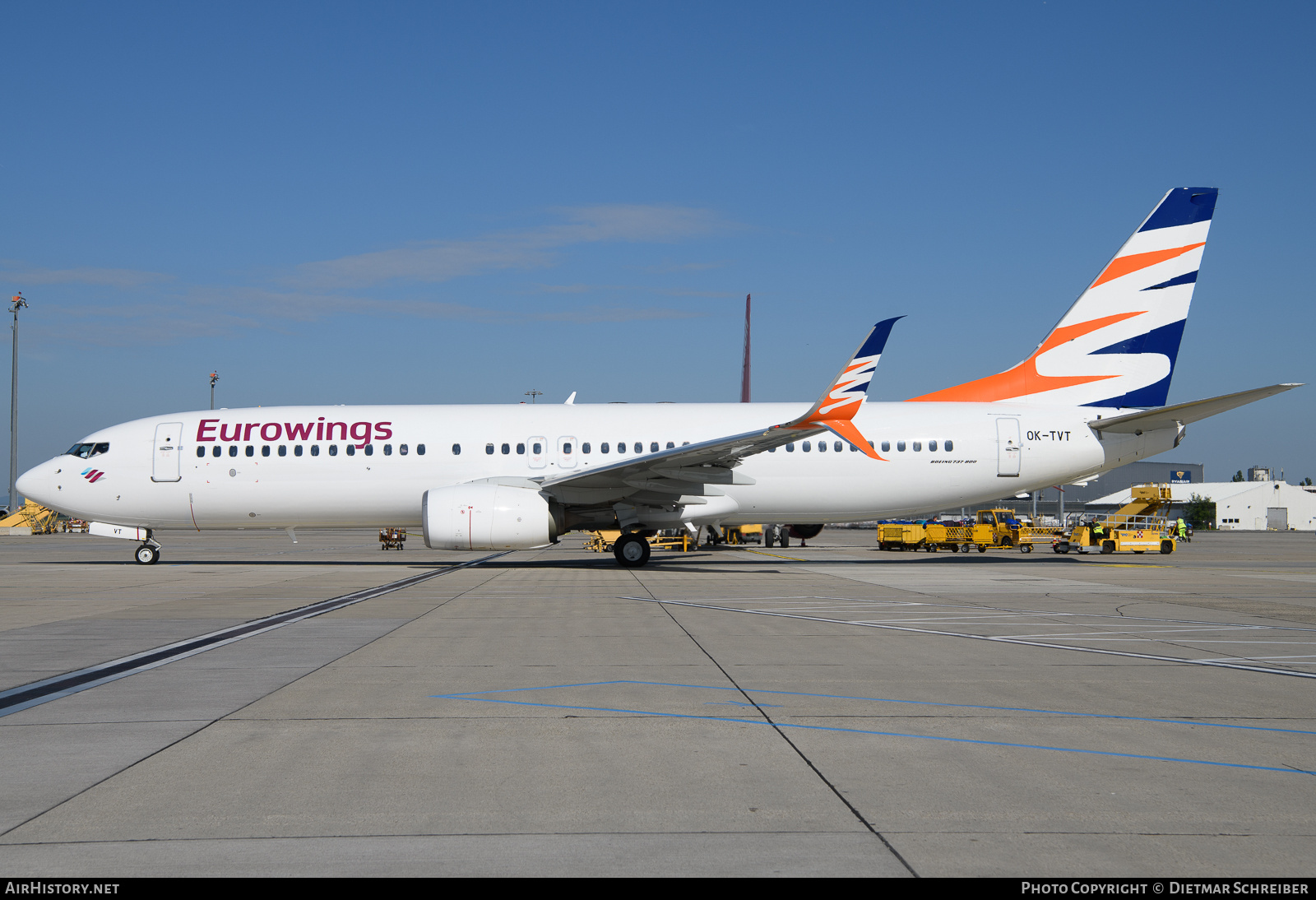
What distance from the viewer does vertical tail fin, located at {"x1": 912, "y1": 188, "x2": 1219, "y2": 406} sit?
23484 millimetres

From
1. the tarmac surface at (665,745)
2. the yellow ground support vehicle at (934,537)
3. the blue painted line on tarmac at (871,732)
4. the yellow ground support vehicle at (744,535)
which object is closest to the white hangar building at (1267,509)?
the yellow ground support vehicle at (744,535)

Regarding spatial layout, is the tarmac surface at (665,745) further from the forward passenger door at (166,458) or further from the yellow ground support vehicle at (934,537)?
the yellow ground support vehicle at (934,537)

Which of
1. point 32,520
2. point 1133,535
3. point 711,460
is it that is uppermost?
point 711,460

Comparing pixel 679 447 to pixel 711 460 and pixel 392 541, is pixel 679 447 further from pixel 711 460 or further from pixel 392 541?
pixel 392 541

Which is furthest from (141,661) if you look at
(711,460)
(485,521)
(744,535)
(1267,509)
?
→ (1267,509)

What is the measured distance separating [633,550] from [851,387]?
6489mm

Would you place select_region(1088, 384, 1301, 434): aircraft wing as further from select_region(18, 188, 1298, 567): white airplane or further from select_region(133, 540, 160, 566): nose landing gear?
select_region(133, 540, 160, 566): nose landing gear

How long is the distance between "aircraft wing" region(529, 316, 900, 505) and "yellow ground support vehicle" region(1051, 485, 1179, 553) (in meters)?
13.7

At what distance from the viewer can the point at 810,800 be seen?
4.28m

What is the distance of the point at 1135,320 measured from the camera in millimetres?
23641

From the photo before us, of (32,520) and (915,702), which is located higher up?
(32,520)

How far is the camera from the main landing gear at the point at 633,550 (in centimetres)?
2200

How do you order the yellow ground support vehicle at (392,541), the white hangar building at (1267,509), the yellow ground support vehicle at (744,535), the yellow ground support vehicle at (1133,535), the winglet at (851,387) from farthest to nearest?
1. the white hangar building at (1267,509)
2. the yellow ground support vehicle at (744,535)
3. the yellow ground support vehicle at (392,541)
4. the yellow ground support vehicle at (1133,535)
5. the winglet at (851,387)

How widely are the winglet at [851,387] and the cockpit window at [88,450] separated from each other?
54.7 ft
